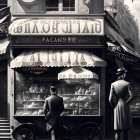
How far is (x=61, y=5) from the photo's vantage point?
22.8 metres

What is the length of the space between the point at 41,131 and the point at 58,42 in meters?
3.39

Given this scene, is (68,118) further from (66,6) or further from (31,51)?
(66,6)

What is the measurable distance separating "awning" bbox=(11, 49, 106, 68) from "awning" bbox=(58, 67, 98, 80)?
18 centimetres

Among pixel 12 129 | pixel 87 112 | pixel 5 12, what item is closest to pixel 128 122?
pixel 87 112

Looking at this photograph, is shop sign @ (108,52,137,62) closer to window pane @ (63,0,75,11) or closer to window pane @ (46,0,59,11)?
window pane @ (63,0,75,11)

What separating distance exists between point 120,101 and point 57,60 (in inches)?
182

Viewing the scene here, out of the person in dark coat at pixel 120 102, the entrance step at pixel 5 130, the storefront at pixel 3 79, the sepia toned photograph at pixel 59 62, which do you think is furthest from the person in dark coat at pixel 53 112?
the storefront at pixel 3 79

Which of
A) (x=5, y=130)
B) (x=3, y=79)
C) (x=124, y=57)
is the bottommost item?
(x=5, y=130)

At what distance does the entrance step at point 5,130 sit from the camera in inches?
883

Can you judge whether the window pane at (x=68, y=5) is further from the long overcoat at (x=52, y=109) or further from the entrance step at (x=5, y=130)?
the long overcoat at (x=52, y=109)

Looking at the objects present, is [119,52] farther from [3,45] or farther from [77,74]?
[3,45]

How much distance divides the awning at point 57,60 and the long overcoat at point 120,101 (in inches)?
155

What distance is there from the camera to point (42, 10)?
2273 centimetres

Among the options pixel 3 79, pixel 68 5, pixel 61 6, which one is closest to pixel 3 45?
pixel 3 79
